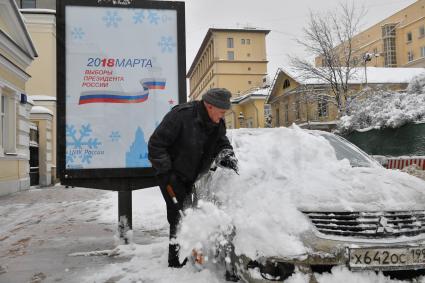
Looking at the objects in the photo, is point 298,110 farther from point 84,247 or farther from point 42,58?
point 84,247

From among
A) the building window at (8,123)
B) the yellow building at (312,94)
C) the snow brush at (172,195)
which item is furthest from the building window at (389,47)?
the snow brush at (172,195)

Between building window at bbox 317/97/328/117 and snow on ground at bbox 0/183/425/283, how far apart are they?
24.7m

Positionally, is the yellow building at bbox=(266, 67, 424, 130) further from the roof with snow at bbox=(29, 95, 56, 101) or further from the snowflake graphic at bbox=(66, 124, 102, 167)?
the snowflake graphic at bbox=(66, 124, 102, 167)

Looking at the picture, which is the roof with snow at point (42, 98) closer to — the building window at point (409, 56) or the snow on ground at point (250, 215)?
the snow on ground at point (250, 215)

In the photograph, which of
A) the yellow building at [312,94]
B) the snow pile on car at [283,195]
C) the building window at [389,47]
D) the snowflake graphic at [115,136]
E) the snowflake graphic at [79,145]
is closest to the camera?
the snow pile on car at [283,195]

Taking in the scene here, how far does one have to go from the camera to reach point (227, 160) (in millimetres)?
4238

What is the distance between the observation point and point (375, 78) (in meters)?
40.4

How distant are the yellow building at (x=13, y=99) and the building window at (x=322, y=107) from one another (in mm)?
21486

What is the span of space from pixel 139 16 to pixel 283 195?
11.4 ft

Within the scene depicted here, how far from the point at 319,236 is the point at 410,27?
68245mm

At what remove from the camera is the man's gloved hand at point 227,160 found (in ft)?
13.8

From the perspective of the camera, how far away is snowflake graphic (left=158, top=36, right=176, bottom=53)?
594 cm

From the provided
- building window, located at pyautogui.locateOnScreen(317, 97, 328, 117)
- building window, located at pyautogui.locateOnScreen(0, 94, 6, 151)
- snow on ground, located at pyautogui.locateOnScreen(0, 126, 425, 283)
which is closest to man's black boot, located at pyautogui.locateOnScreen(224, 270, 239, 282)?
snow on ground, located at pyautogui.locateOnScreen(0, 126, 425, 283)

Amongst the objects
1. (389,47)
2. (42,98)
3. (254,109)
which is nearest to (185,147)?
(42,98)
